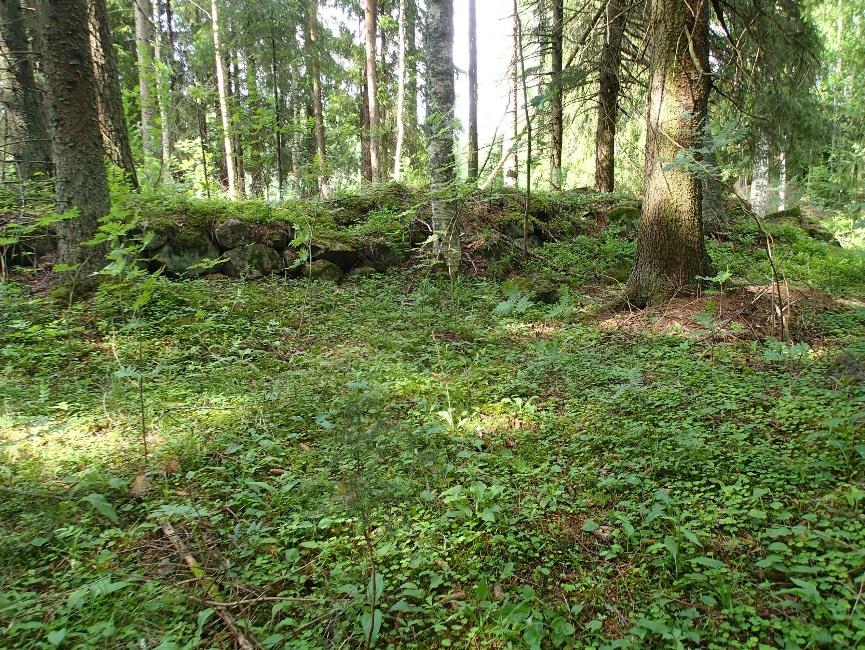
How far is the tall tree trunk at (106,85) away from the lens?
23.3 ft

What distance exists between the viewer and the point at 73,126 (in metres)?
5.18

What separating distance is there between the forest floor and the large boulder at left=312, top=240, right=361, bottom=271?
92.5 inches

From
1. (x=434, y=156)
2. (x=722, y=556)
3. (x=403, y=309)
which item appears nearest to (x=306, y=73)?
(x=434, y=156)

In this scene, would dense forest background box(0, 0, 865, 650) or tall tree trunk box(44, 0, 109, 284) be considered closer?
dense forest background box(0, 0, 865, 650)

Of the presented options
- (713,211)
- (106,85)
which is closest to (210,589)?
(106,85)

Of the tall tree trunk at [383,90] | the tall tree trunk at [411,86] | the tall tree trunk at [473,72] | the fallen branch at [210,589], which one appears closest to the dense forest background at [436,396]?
the fallen branch at [210,589]

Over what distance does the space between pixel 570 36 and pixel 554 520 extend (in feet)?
40.1

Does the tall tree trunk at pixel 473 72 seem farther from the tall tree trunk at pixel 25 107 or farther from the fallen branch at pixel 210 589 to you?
the fallen branch at pixel 210 589

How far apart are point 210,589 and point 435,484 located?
4.52 ft

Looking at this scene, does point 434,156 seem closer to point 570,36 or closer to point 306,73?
point 570,36

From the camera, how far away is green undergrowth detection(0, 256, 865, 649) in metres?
2.03

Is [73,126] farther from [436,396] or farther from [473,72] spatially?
[473,72]

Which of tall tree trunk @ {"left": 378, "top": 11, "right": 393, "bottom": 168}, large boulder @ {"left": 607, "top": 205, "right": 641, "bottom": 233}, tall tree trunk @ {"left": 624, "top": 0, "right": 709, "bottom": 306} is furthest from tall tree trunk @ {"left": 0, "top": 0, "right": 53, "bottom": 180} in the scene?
tall tree trunk @ {"left": 378, "top": 11, "right": 393, "bottom": 168}

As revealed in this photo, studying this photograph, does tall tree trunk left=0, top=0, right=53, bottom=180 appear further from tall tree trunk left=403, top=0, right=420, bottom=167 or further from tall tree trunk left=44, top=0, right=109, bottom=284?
tall tree trunk left=403, top=0, right=420, bottom=167
